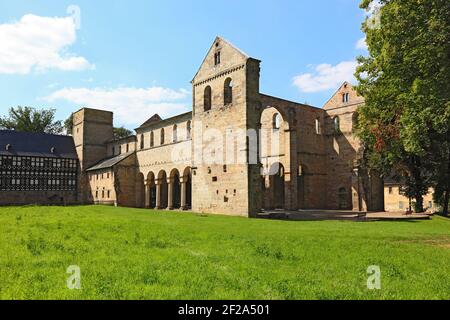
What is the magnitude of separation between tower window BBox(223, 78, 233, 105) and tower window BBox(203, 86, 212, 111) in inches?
93.7

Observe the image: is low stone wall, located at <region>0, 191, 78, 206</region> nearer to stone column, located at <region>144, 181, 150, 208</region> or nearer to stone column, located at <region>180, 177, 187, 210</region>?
stone column, located at <region>144, 181, 150, 208</region>

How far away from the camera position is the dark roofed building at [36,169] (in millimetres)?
50031

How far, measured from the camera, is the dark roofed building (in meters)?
50.0

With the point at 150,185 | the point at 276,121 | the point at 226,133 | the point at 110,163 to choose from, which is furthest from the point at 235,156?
the point at 110,163

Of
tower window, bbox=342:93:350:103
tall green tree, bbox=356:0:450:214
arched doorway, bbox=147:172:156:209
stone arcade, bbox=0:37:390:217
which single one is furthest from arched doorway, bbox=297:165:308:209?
tall green tree, bbox=356:0:450:214

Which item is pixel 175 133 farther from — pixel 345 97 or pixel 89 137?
pixel 89 137

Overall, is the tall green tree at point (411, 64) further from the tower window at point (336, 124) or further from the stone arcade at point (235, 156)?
the tower window at point (336, 124)

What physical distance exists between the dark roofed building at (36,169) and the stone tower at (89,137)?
62.9 inches

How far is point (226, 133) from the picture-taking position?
30922 mm

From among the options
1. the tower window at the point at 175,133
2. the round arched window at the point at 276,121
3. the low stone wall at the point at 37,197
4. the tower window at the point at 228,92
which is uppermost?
the tower window at the point at 228,92

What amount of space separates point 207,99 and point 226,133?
16.1 ft

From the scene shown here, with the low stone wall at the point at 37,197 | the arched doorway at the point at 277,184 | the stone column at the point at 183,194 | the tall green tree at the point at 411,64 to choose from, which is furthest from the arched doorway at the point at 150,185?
the tall green tree at the point at 411,64
